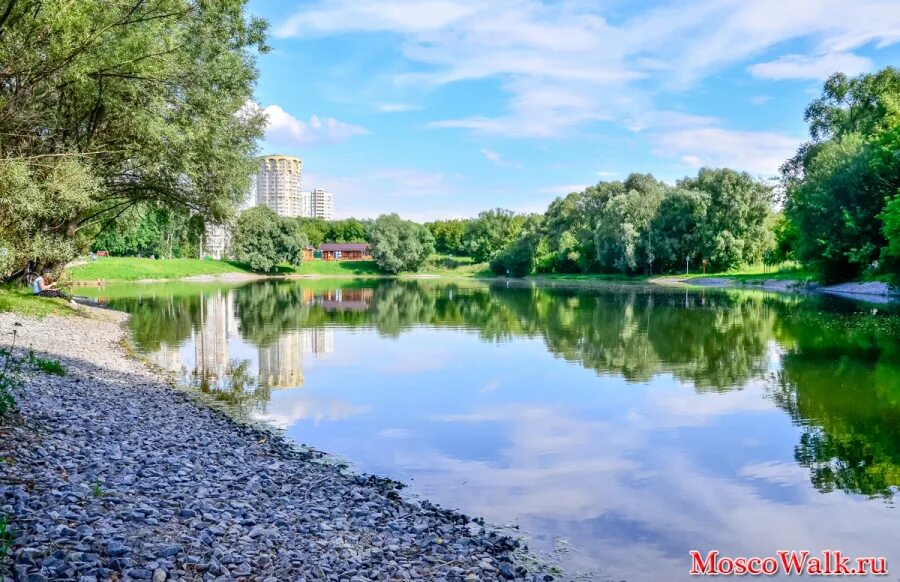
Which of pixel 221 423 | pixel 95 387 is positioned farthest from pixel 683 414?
pixel 95 387

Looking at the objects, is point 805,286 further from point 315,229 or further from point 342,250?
point 315,229

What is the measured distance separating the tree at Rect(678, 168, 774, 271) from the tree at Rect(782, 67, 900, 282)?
1697 centimetres

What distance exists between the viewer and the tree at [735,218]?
8606 centimetres

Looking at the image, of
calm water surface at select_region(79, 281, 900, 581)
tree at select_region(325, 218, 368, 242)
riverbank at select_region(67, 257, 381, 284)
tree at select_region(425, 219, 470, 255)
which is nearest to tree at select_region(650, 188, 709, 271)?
calm water surface at select_region(79, 281, 900, 581)

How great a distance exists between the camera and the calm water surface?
1027 cm

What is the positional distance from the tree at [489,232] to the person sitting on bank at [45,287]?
117505mm

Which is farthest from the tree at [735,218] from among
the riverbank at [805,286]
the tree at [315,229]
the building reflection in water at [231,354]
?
the tree at [315,229]

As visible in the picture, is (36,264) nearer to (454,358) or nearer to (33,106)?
(33,106)

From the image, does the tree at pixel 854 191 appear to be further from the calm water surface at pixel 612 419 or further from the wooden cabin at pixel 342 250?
the wooden cabin at pixel 342 250

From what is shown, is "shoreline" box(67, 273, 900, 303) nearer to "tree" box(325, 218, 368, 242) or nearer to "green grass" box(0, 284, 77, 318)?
"tree" box(325, 218, 368, 242)

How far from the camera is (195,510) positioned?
838cm

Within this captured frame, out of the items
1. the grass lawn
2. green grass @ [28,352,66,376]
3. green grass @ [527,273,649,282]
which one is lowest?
green grass @ [28,352,66,376]

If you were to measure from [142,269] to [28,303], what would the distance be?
69131mm

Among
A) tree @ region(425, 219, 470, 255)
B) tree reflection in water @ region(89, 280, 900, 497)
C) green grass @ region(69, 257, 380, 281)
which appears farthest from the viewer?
tree @ region(425, 219, 470, 255)
